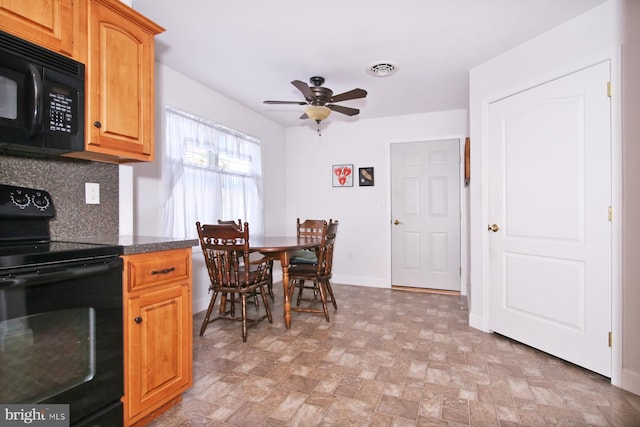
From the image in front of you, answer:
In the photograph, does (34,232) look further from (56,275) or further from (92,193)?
(56,275)

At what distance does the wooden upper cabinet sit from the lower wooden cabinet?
25.0 inches

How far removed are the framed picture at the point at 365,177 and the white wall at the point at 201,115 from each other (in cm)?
129

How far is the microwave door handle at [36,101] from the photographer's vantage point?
4.44 feet

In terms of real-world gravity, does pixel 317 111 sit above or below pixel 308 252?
above

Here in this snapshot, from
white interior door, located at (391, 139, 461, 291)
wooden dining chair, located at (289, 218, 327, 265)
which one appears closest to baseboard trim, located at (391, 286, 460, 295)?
white interior door, located at (391, 139, 461, 291)

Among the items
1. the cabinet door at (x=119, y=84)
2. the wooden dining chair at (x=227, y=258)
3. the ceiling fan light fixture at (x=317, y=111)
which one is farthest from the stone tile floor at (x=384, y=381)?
Answer: the ceiling fan light fixture at (x=317, y=111)

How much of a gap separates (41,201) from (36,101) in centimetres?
50

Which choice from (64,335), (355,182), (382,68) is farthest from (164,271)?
(355,182)

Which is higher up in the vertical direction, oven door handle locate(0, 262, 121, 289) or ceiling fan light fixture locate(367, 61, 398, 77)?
ceiling fan light fixture locate(367, 61, 398, 77)

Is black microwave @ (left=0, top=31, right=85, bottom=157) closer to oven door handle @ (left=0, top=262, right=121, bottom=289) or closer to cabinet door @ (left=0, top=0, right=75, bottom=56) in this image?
cabinet door @ (left=0, top=0, right=75, bottom=56)

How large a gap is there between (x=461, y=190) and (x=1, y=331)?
14.3ft

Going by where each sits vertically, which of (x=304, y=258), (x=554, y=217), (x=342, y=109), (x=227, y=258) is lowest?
(x=304, y=258)

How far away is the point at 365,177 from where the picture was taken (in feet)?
15.9

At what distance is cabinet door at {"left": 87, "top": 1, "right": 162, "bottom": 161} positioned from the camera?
159 cm
